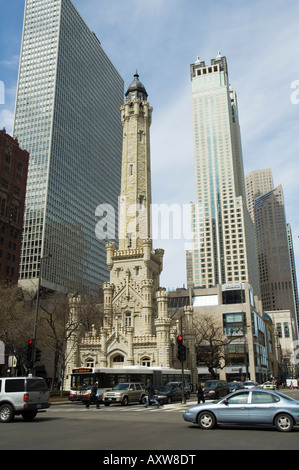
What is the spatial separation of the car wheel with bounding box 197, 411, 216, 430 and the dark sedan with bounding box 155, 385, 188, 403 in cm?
1622

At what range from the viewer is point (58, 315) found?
5072 cm

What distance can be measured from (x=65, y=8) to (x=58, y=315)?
139 metres

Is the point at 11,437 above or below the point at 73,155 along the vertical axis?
below

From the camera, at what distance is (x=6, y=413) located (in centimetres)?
1791

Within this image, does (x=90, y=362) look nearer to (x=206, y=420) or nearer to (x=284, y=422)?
(x=206, y=420)

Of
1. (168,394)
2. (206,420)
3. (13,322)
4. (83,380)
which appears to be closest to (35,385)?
(206,420)

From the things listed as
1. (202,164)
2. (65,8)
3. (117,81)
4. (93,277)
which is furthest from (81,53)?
(93,277)

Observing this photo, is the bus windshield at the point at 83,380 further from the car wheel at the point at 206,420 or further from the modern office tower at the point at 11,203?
the modern office tower at the point at 11,203

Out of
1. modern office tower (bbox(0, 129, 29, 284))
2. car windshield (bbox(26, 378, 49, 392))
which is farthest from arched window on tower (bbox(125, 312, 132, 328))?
modern office tower (bbox(0, 129, 29, 284))

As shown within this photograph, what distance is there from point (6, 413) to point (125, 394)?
43.5 feet

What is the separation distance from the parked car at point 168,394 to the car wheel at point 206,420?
16221 millimetres

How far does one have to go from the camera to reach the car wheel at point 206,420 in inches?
579

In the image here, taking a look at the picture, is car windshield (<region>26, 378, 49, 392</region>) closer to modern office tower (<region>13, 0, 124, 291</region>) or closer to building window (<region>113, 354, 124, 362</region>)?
building window (<region>113, 354, 124, 362</region>)
